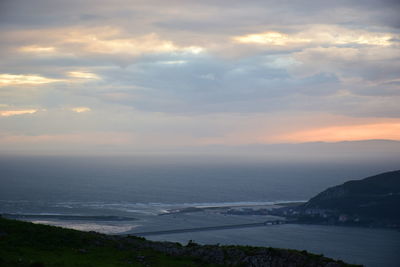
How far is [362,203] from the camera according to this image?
4058 inches

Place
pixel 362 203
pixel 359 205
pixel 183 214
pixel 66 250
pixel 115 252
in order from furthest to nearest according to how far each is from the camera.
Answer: pixel 362 203, pixel 359 205, pixel 183 214, pixel 115 252, pixel 66 250

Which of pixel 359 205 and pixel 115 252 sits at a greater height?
pixel 115 252

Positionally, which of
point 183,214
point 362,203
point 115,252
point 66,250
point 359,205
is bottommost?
point 183,214

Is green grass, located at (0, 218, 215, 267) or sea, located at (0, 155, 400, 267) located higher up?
green grass, located at (0, 218, 215, 267)

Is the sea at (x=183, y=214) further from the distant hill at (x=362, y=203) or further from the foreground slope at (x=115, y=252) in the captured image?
the foreground slope at (x=115, y=252)

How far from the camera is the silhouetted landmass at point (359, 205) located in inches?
3767

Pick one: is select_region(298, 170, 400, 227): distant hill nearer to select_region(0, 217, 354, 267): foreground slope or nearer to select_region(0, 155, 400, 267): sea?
select_region(0, 155, 400, 267): sea

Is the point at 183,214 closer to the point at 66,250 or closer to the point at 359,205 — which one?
the point at 359,205

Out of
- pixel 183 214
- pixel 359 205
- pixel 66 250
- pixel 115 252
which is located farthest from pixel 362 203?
pixel 66 250

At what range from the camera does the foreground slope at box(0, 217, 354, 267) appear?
23.0 meters

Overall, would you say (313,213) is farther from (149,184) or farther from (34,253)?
(34,253)

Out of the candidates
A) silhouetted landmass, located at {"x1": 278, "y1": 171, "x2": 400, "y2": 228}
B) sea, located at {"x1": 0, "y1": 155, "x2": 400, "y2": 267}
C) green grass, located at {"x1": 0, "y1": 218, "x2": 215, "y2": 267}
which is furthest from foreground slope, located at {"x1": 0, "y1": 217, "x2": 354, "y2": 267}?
silhouetted landmass, located at {"x1": 278, "y1": 171, "x2": 400, "y2": 228}

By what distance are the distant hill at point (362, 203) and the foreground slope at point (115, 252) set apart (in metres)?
77.5

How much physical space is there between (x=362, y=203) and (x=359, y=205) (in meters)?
1.25
